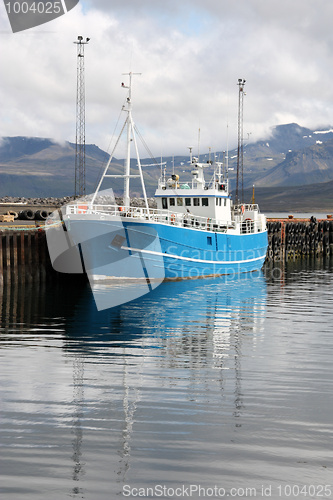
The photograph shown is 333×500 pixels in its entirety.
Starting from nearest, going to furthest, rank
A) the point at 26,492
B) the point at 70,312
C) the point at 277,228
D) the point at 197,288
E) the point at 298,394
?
1. the point at 26,492
2. the point at 298,394
3. the point at 70,312
4. the point at 197,288
5. the point at 277,228

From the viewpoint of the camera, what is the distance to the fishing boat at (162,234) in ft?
109

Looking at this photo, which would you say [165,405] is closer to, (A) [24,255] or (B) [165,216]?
(B) [165,216]

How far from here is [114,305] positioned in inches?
1127

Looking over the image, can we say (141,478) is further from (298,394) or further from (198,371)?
(198,371)

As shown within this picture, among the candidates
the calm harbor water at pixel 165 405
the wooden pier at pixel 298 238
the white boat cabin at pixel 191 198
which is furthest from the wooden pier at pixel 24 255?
the wooden pier at pixel 298 238

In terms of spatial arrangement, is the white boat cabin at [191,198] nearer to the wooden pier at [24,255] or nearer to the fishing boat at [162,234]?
the fishing boat at [162,234]

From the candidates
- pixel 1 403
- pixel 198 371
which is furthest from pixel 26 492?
pixel 198 371

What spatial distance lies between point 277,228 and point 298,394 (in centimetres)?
4950

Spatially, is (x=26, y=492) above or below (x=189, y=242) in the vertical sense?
below

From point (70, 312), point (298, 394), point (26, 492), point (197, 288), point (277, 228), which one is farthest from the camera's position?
point (277, 228)

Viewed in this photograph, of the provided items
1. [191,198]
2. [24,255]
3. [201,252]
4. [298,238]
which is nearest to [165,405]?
[201,252]

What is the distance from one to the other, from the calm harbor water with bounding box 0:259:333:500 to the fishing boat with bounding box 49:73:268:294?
24.4 ft

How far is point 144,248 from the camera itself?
33781 millimetres

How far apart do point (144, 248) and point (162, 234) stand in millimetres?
1366
